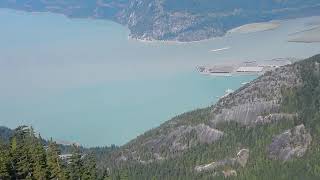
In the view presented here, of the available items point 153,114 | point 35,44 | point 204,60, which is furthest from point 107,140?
point 35,44

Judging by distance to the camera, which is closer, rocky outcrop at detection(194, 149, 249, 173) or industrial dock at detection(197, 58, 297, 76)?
rocky outcrop at detection(194, 149, 249, 173)

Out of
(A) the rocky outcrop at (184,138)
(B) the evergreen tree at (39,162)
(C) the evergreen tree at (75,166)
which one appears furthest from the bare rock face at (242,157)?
(B) the evergreen tree at (39,162)

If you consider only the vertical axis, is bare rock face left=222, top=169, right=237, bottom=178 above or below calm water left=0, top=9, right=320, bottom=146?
above

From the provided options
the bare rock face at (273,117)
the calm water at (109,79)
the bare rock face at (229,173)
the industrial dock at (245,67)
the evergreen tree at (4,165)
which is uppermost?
the evergreen tree at (4,165)

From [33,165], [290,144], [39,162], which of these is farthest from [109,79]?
[33,165]

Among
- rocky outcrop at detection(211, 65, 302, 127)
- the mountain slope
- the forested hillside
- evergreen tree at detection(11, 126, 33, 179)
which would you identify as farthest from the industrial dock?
evergreen tree at detection(11, 126, 33, 179)

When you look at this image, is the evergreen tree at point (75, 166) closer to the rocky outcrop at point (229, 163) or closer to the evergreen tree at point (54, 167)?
the evergreen tree at point (54, 167)

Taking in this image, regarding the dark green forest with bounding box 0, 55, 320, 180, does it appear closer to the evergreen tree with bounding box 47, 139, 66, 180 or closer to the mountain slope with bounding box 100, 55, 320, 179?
the mountain slope with bounding box 100, 55, 320, 179
